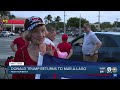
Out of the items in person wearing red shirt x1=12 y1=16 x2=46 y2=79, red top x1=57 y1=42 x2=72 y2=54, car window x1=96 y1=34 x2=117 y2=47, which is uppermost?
person wearing red shirt x1=12 y1=16 x2=46 y2=79

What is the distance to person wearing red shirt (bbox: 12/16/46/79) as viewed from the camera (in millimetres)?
1647

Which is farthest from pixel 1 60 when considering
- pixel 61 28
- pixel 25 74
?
pixel 25 74

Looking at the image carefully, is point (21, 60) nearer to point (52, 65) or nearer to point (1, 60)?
point (52, 65)

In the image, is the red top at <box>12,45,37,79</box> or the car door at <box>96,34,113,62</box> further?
the car door at <box>96,34,113,62</box>

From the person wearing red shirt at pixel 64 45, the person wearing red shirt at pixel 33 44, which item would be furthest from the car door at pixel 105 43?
the person wearing red shirt at pixel 33 44

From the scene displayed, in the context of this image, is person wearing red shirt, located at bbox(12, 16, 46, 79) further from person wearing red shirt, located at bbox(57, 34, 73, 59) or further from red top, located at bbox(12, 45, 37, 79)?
person wearing red shirt, located at bbox(57, 34, 73, 59)

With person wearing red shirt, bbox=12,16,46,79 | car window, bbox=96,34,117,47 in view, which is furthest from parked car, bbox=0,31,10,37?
car window, bbox=96,34,117,47

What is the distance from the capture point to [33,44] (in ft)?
5.74

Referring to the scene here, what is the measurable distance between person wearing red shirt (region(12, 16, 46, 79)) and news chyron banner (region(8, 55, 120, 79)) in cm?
4

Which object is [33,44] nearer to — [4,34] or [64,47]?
[4,34]

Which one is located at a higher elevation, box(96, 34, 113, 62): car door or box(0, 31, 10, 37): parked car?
box(0, 31, 10, 37): parked car

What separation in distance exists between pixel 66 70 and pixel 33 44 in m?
0.29

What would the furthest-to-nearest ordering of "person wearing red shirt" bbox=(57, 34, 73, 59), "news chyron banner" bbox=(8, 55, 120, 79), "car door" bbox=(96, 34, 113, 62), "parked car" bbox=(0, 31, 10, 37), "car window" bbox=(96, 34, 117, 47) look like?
"car window" bbox=(96, 34, 117, 47) < "car door" bbox=(96, 34, 113, 62) < "person wearing red shirt" bbox=(57, 34, 73, 59) < "parked car" bbox=(0, 31, 10, 37) < "news chyron banner" bbox=(8, 55, 120, 79)

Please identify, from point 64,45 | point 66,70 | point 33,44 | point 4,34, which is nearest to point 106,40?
point 64,45
